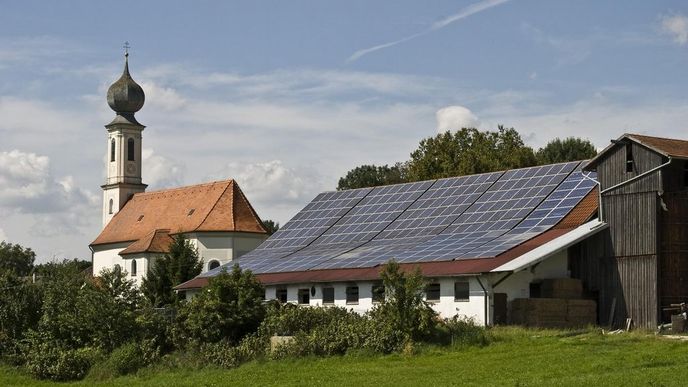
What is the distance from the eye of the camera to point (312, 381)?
3672 centimetres

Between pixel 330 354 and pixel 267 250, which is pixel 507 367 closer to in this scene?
pixel 330 354

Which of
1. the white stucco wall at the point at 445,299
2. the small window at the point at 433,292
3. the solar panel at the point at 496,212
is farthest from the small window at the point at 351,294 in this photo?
the small window at the point at 433,292

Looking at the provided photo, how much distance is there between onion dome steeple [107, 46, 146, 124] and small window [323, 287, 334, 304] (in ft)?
185

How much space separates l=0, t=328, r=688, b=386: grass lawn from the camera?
3278cm

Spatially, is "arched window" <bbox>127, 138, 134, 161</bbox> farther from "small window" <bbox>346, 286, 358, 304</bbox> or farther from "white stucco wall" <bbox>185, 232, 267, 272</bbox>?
"small window" <bbox>346, 286, 358, 304</bbox>

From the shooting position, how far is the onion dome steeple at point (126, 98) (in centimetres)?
10619

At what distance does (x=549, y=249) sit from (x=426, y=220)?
1304 cm

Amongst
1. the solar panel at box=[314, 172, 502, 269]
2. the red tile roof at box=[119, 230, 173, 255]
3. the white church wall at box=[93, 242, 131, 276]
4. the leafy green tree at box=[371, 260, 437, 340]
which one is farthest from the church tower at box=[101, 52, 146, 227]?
the leafy green tree at box=[371, 260, 437, 340]

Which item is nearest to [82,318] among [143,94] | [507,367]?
[507,367]

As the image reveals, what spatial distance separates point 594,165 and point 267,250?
22.8m

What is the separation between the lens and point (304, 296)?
2164 inches

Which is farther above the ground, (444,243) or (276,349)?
(444,243)

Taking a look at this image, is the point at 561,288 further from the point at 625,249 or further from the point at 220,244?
the point at 220,244

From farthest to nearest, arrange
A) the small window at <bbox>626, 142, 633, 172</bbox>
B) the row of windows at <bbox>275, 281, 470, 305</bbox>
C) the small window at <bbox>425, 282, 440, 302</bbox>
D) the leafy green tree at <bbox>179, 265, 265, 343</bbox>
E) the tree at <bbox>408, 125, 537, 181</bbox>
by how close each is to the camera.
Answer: the tree at <bbox>408, 125, 537, 181</bbox>, the small window at <bbox>425, 282, 440, 302</bbox>, the small window at <bbox>626, 142, 633, 172</bbox>, the row of windows at <bbox>275, 281, 470, 305</bbox>, the leafy green tree at <bbox>179, 265, 265, 343</bbox>
